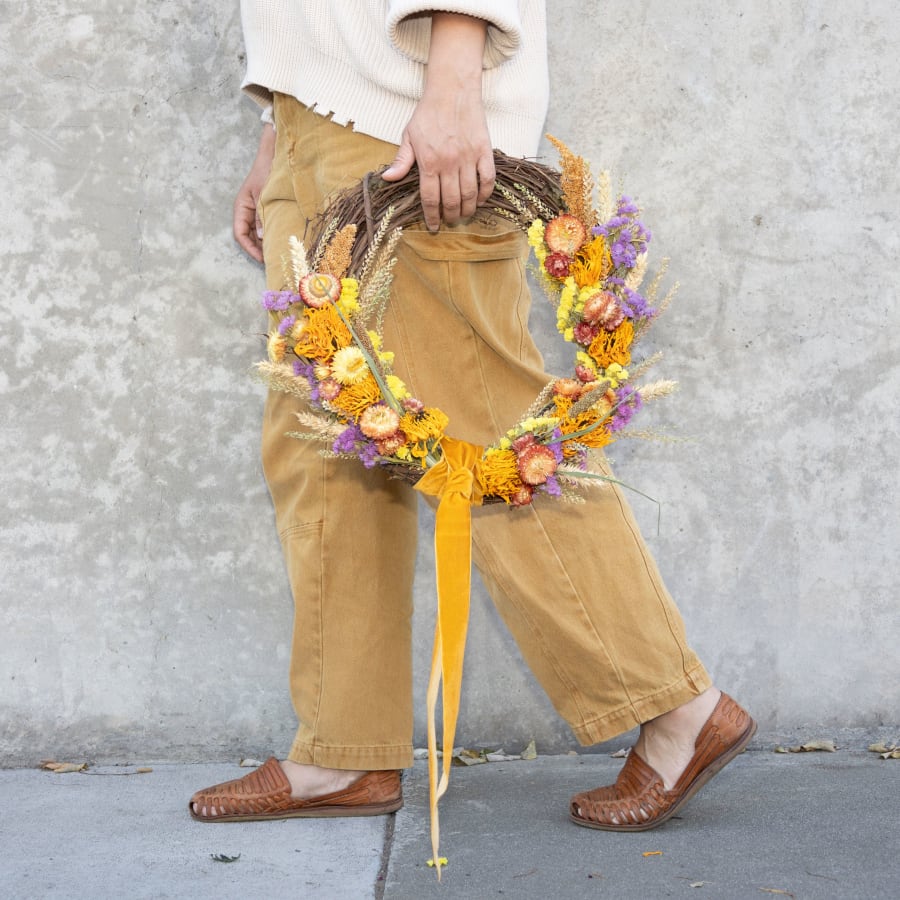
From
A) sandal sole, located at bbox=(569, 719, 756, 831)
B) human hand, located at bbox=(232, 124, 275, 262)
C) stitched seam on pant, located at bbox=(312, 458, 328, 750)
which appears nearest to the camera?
sandal sole, located at bbox=(569, 719, 756, 831)

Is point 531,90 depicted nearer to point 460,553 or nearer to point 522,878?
point 460,553

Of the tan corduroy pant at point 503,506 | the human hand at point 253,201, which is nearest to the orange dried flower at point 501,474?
the tan corduroy pant at point 503,506

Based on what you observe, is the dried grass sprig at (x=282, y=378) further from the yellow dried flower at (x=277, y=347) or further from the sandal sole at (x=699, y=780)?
the sandal sole at (x=699, y=780)

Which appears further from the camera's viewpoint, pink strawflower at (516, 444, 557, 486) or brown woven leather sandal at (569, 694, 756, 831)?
brown woven leather sandal at (569, 694, 756, 831)

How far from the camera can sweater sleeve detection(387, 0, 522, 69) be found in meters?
1.69

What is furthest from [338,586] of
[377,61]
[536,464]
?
[377,61]

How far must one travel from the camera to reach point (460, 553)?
6.16 feet

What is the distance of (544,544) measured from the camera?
1.98 m

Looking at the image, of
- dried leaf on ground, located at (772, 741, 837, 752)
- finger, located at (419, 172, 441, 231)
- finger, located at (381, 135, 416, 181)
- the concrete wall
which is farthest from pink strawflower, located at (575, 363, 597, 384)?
dried leaf on ground, located at (772, 741, 837, 752)

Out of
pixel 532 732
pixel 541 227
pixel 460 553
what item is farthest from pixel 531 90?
pixel 532 732

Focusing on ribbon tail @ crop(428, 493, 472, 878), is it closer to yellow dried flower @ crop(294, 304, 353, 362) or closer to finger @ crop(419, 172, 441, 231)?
yellow dried flower @ crop(294, 304, 353, 362)

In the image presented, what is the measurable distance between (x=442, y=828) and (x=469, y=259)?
1.13 metres

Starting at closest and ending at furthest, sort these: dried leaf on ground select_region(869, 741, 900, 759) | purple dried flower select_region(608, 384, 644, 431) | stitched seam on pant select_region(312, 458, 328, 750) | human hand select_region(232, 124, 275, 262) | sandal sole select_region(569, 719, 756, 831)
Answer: purple dried flower select_region(608, 384, 644, 431)
sandal sole select_region(569, 719, 756, 831)
stitched seam on pant select_region(312, 458, 328, 750)
human hand select_region(232, 124, 275, 262)
dried leaf on ground select_region(869, 741, 900, 759)

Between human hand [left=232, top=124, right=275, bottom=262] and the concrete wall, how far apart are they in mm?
224
